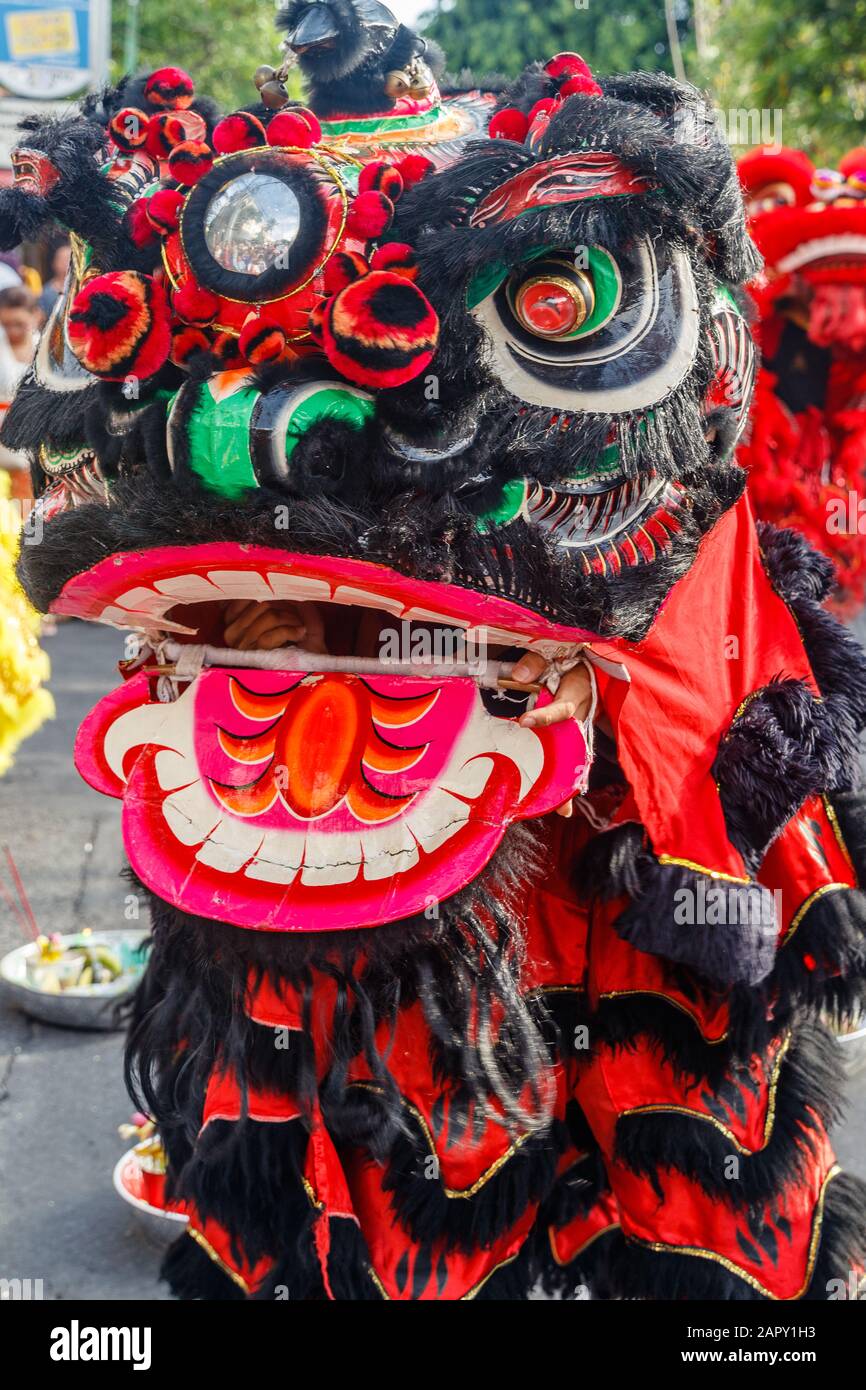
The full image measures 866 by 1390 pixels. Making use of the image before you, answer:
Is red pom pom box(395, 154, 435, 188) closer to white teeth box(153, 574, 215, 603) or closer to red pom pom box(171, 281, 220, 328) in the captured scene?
red pom pom box(171, 281, 220, 328)

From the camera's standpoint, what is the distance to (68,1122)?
2898mm

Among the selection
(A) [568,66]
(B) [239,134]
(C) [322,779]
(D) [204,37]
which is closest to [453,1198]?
(C) [322,779]

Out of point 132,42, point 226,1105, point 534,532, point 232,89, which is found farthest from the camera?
point 232,89

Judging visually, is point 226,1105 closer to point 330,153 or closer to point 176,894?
point 176,894

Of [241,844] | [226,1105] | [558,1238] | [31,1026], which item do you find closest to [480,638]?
[241,844]

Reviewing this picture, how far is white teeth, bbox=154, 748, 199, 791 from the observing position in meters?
1.55

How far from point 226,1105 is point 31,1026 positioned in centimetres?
174

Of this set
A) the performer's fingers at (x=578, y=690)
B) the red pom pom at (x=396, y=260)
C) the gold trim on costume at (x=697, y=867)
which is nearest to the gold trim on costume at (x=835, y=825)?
the gold trim on costume at (x=697, y=867)

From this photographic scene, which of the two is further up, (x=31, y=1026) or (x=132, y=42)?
(x=132, y=42)

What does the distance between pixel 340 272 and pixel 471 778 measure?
52cm

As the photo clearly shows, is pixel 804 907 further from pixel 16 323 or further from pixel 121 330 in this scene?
pixel 16 323

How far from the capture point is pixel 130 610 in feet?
5.02

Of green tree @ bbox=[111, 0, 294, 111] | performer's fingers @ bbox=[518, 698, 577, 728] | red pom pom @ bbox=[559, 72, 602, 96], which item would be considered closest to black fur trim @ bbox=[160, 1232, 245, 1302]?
performer's fingers @ bbox=[518, 698, 577, 728]

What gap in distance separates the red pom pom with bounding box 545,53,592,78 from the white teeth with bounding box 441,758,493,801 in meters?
0.75
